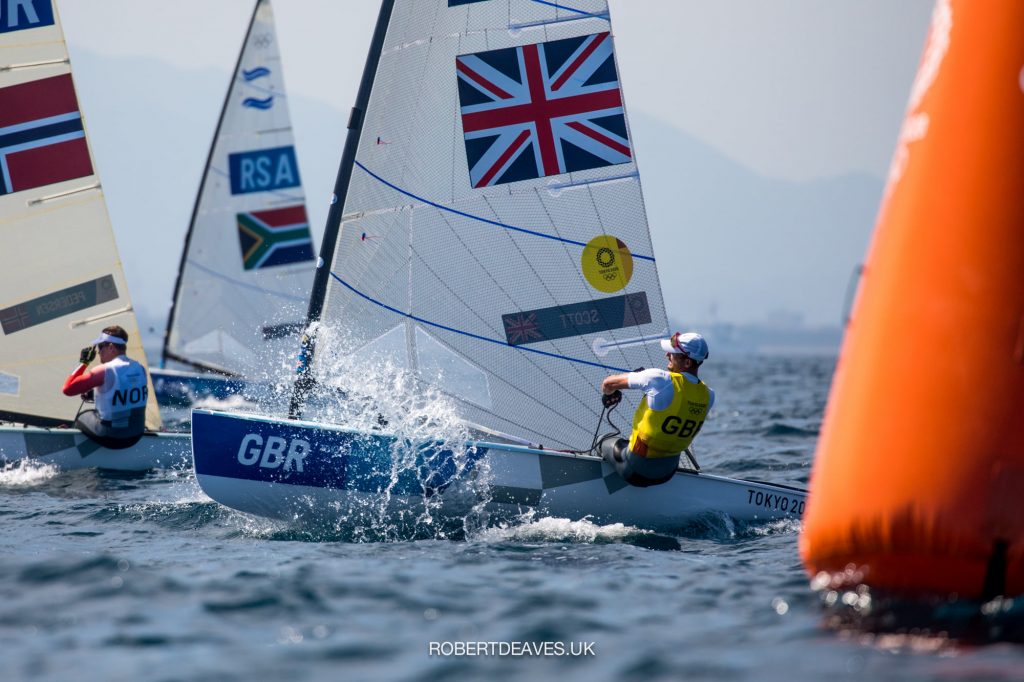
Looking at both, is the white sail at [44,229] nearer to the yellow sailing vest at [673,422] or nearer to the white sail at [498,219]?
the white sail at [498,219]

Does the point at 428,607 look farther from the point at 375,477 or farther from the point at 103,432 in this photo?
the point at 103,432

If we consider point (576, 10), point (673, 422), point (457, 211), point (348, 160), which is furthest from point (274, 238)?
point (673, 422)

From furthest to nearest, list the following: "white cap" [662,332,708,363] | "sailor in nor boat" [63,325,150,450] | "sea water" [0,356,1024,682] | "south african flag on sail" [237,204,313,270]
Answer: "south african flag on sail" [237,204,313,270], "sailor in nor boat" [63,325,150,450], "white cap" [662,332,708,363], "sea water" [0,356,1024,682]

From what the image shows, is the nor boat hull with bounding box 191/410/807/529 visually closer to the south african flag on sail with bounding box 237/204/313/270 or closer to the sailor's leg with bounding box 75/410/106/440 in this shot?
the sailor's leg with bounding box 75/410/106/440

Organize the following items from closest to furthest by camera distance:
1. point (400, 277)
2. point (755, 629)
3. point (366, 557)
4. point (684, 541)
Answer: point (755, 629), point (366, 557), point (684, 541), point (400, 277)

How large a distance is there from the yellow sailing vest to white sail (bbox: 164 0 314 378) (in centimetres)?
1143

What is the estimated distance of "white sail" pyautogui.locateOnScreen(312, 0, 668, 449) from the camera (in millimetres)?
8273

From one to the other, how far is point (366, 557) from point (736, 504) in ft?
9.21

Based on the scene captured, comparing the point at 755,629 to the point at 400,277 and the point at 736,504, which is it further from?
the point at 400,277

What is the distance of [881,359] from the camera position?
5.04 meters

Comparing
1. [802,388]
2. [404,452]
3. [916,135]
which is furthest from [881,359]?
[802,388]

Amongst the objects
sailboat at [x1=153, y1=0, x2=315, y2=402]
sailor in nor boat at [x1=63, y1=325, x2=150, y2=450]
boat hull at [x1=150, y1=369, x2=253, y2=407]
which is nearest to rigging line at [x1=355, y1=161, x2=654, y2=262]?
sailor in nor boat at [x1=63, y1=325, x2=150, y2=450]

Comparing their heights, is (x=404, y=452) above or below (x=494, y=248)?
below

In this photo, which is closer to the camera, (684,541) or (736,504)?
(684,541)
